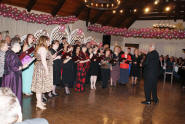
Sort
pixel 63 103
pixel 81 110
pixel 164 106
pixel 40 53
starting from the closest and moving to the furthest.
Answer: pixel 40 53 → pixel 81 110 → pixel 63 103 → pixel 164 106

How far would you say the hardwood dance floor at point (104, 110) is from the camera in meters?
3.51

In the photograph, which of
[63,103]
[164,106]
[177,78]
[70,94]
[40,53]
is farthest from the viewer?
[177,78]

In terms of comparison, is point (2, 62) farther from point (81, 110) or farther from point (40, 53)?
point (81, 110)

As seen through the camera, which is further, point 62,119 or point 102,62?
point 102,62

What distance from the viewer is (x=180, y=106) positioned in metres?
4.94

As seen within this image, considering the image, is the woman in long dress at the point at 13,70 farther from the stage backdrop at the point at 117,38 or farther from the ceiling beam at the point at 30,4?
the ceiling beam at the point at 30,4

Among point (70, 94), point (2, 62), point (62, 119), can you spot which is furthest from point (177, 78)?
point (2, 62)

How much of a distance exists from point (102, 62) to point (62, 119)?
3.26 metres

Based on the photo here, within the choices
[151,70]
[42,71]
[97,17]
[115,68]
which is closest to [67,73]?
[42,71]

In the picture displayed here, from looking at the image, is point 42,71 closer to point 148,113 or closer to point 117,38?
point 148,113

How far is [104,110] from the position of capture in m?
4.10

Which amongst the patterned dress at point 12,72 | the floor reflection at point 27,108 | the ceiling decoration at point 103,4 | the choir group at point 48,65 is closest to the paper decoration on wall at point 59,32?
the choir group at point 48,65

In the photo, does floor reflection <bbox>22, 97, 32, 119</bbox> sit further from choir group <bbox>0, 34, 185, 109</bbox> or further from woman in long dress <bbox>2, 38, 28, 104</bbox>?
woman in long dress <bbox>2, 38, 28, 104</bbox>

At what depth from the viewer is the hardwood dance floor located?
351 cm
